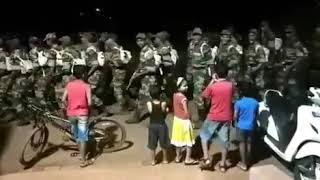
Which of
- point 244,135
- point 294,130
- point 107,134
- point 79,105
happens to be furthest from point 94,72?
point 294,130

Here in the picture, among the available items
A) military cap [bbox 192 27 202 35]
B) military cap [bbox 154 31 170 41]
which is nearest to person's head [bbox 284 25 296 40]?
military cap [bbox 192 27 202 35]

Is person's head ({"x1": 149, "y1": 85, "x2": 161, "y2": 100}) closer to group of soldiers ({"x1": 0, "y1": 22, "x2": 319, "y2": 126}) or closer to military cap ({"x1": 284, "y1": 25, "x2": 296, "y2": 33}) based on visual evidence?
group of soldiers ({"x1": 0, "y1": 22, "x2": 319, "y2": 126})

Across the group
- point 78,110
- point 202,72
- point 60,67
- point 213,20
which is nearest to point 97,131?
point 78,110

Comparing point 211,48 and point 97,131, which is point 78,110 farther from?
point 211,48

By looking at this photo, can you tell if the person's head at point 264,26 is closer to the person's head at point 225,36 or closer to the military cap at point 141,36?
the person's head at point 225,36

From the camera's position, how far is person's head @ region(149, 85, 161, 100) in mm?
2221

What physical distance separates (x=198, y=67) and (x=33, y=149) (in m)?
0.61

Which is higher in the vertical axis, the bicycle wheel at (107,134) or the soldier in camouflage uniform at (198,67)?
the soldier in camouflage uniform at (198,67)

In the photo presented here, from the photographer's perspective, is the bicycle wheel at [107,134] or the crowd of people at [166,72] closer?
the crowd of people at [166,72]

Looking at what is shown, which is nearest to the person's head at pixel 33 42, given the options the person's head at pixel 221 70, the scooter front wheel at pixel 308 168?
the person's head at pixel 221 70

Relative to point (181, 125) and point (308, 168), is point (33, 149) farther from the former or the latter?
point (308, 168)

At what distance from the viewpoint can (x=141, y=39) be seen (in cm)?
216

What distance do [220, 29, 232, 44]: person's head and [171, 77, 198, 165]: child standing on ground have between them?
7.1 inches

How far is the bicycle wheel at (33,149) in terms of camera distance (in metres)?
2.27
